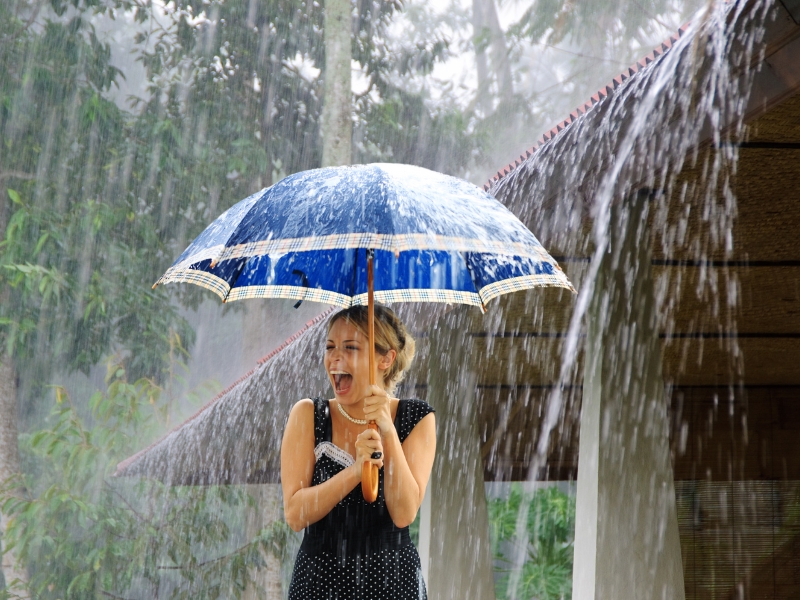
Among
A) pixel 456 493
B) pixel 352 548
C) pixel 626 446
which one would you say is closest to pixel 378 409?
pixel 352 548

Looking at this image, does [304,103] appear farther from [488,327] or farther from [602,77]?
[488,327]

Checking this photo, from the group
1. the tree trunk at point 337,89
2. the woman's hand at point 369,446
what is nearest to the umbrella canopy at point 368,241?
the woman's hand at point 369,446

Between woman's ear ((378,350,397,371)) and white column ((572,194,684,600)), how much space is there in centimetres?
82

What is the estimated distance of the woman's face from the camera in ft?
8.02

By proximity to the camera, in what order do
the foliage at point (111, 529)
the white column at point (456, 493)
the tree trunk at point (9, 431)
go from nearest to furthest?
1. the white column at point (456, 493)
2. the foliage at point (111, 529)
3. the tree trunk at point (9, 431)

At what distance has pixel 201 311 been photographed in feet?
81.7

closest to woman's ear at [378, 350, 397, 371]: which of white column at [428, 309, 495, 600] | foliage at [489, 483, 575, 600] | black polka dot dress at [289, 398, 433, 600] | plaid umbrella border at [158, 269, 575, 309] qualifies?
black polka dot dress at [289, 398, 433, 600]

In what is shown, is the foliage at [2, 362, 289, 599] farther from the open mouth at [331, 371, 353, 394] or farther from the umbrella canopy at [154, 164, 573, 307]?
the open mouth at [331, 371, 353, 394]

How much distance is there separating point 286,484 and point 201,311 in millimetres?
23010

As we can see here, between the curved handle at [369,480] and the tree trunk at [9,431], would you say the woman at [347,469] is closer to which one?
the curved handle at [369,480]

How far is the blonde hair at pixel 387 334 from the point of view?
2.47 meters

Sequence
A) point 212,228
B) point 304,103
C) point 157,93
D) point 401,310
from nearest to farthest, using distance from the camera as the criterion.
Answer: point 212,228
point 401,310
point 157,93
point 304,103

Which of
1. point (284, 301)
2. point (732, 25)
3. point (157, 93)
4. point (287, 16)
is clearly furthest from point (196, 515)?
point (732, 25)

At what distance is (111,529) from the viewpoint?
12070mm
